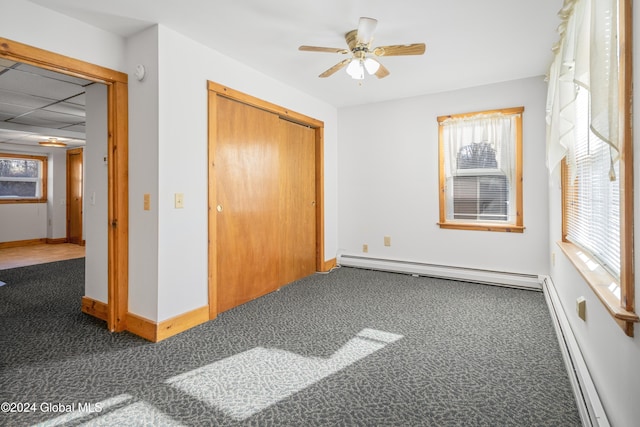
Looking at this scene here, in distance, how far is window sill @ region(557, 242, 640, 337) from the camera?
1.15 meters

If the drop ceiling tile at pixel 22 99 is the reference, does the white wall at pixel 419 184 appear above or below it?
below

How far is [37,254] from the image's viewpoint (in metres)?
6.12

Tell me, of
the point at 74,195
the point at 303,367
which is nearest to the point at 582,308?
the point at 303,367

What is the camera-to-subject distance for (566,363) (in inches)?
79.4

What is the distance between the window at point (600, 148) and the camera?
1168mm

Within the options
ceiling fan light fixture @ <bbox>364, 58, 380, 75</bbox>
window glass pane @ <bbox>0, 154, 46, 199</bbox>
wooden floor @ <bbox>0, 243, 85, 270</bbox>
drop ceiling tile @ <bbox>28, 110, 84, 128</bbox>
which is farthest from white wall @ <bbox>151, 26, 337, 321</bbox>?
window glass pane @ <bbox>0, 154, 46, 199</bbox>

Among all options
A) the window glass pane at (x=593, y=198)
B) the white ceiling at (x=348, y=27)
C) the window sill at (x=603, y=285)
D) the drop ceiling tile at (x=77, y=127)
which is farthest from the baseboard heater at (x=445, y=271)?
the drop ceiling tile at (x=77, y=127)

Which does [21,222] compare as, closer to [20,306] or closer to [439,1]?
[20,306]

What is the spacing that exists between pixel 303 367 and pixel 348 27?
8.12ft

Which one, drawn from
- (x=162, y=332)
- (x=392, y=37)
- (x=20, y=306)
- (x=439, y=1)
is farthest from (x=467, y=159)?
(x=20, y=306)

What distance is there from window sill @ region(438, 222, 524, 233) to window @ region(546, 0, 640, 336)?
3.27 ft

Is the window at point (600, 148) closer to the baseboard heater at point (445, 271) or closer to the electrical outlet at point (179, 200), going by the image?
the baseboard heater at point (445, 271)

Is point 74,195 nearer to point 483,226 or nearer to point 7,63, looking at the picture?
point 7,63

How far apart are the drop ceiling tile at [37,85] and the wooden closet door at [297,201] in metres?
2.35
